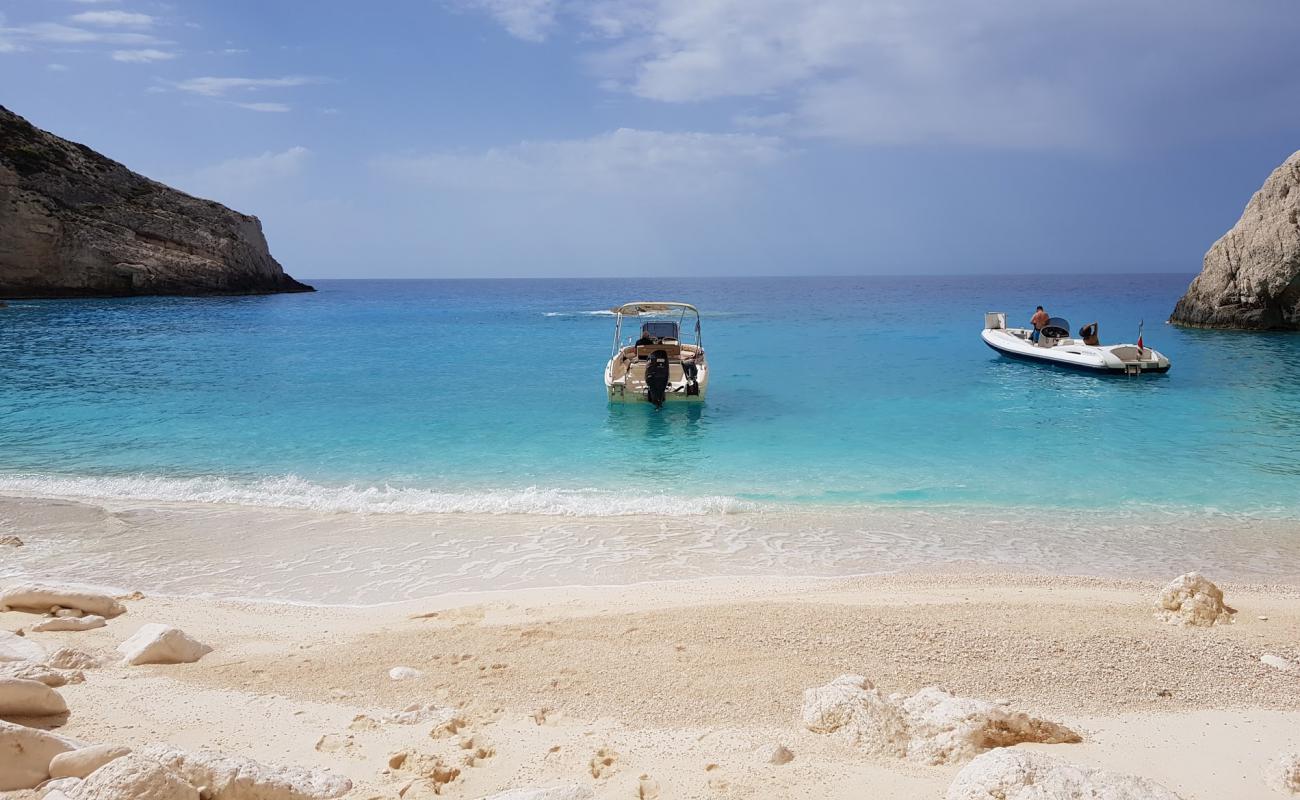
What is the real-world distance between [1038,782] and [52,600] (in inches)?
258

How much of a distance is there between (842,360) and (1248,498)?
16620 millimetres

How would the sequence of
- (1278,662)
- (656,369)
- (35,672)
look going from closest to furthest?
(35,672), (1278,662), (656,369)

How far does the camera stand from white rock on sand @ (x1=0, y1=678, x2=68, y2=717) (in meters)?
3.66

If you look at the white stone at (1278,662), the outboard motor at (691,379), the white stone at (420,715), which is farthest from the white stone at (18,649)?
the outboard motor at (691,379)

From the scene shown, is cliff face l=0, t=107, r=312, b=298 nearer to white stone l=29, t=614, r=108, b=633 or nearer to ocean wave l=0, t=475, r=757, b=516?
ocean wave l=0, t=475, r=757, b=516

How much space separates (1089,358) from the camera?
22266mm

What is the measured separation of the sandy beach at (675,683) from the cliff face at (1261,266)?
33699 mm

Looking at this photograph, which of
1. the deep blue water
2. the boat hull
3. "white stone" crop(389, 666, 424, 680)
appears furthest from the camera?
the boat hull

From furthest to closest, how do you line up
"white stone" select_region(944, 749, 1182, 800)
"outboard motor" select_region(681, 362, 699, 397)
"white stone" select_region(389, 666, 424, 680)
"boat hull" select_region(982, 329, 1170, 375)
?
"boat hull" select_region(982, 329, 1170, 375), "outboard motor" select_region(681, 362, 699, 397), "white stone" select_region(389, 666, 424, 680), "white stone" select_region(944, 749, 1182, 800)

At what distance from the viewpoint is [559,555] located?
315 inches

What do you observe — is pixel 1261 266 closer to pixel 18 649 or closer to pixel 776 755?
pixel 776 755

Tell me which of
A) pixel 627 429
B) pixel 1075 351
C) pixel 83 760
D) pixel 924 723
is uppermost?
pixel 1075 351

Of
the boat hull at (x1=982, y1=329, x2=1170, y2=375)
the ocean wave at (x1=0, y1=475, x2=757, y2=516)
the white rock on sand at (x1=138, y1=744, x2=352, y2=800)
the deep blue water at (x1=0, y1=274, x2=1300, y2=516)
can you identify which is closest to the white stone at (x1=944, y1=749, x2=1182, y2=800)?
the white rock on sand at (x1=138, y1=744, x2=352, y2=800)

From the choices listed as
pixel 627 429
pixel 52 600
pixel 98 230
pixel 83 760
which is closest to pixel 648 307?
pixel 627 429
